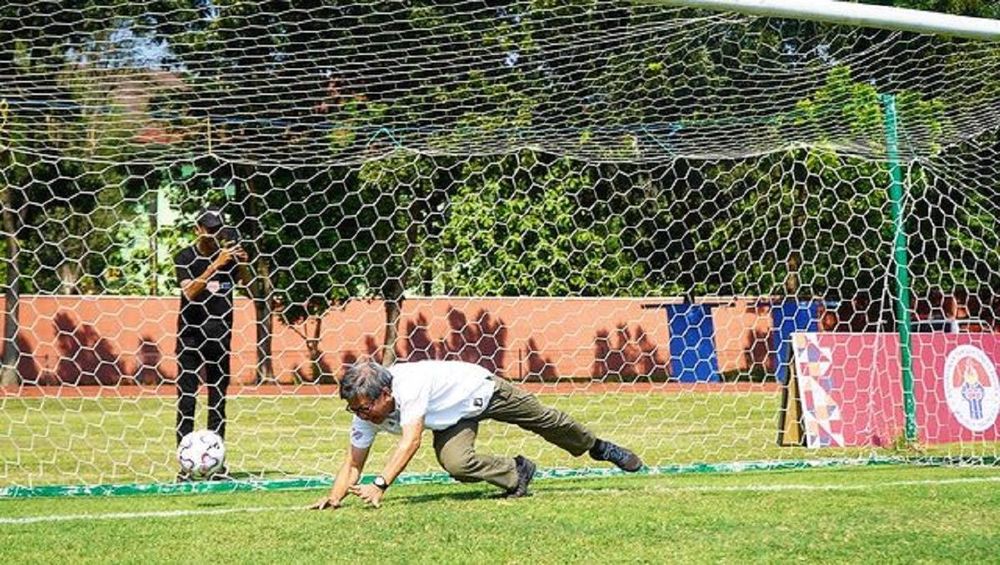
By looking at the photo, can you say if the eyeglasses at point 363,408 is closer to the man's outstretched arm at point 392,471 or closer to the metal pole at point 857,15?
the man's outstretched arm at point 392,471

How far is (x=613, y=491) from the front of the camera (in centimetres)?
721

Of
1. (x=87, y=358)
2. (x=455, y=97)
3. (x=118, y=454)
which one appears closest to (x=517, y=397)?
(x=118, y=454)

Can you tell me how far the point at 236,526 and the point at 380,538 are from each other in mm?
856

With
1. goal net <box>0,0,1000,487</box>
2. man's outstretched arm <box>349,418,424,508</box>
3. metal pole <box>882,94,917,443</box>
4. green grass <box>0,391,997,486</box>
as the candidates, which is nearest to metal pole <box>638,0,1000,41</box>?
goal net <box>0,0,1000,487</box>

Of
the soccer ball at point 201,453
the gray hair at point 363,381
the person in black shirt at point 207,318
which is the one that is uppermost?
the person in black shirt at point 207,318

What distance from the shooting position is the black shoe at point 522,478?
6.92 m

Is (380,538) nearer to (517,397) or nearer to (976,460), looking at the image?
(517,397)

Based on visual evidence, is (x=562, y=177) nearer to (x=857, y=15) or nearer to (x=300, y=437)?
(x=300, y=437)

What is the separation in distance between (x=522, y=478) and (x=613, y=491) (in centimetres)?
57

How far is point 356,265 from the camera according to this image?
14.3 m

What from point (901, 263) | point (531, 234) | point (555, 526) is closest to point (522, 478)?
point (555, 526)

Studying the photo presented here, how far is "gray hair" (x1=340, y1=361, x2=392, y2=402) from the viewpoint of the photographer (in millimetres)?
6434

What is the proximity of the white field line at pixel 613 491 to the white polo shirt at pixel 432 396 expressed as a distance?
Answer: 0.55 meters

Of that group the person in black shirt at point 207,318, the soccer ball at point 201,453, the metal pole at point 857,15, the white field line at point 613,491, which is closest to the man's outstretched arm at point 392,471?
the white field line at point 613,491
